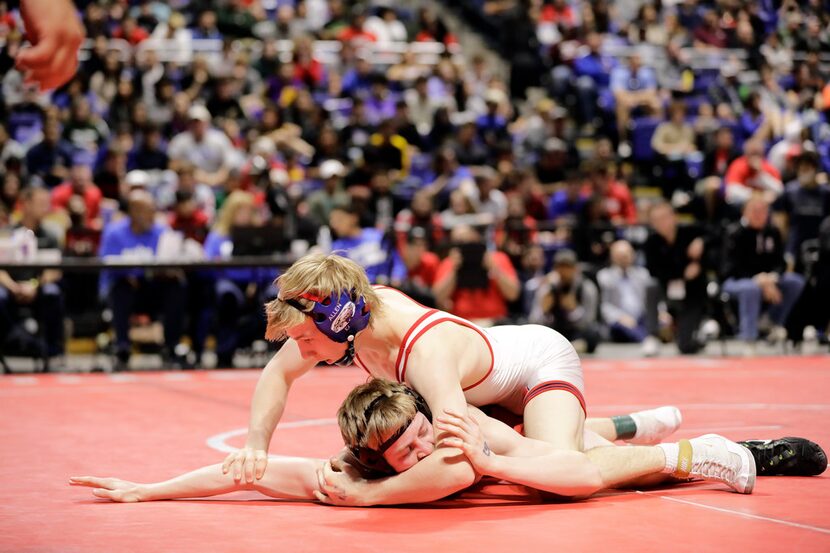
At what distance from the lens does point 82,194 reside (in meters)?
12.7

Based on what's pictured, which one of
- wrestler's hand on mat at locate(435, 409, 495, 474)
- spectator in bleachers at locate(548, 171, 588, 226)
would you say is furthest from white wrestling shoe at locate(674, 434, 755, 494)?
spectator in bleachers at locate(548, 171, 588, 226)

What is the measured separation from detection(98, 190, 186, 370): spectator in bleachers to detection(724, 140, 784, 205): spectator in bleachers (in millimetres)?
6825

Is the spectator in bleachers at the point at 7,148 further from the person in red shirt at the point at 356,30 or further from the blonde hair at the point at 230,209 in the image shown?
the person in red shirt at the point at 356,30

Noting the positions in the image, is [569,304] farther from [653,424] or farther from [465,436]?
[465,436]

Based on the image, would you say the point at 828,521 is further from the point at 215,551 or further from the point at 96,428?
the point at 96,428

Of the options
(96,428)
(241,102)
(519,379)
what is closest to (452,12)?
(241,102)

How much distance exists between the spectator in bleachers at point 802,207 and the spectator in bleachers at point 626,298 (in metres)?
2.05

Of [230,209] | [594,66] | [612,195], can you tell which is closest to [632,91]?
[594,66]

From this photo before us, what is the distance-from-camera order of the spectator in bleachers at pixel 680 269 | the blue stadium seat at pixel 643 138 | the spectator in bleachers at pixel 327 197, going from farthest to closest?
the blue stadium seat at pixel 643 138 → the spectator in bleachers at pixel 327 197 → the spectator in bleachers at pixel 680 269

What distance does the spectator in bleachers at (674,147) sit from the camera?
16.2m

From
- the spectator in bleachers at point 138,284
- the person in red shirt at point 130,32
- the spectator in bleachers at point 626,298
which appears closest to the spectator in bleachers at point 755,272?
the spectator in bleachers at point 626,298

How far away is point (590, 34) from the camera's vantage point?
18.4m

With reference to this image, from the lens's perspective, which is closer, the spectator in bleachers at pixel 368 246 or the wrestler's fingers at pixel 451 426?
the wrestler's fingers at pixel 451 426

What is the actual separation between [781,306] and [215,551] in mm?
9799
